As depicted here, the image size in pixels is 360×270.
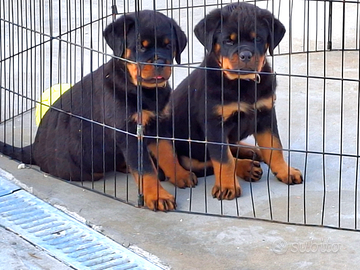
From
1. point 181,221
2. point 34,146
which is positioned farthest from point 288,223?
point 34,146

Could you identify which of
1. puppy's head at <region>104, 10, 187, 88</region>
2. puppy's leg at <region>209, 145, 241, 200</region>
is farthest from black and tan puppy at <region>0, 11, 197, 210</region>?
puppy's leg at <region>209, 145, 241, 200</region>

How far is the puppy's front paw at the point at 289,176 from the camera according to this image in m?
3.85

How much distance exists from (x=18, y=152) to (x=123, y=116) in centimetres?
83

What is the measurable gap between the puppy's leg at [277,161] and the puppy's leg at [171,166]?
379 millimetres

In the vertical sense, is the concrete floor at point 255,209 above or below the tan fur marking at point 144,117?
below

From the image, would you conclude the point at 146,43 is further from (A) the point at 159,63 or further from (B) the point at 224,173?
(B) the point at 224,173

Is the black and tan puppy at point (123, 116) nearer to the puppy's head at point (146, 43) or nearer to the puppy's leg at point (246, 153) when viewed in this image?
the puppy's head at point (146, 43)

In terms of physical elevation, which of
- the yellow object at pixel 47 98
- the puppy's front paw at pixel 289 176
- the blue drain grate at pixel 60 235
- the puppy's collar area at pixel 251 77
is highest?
the puppy's collar area at pixel 251 77

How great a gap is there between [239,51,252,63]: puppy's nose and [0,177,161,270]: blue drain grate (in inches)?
39.0

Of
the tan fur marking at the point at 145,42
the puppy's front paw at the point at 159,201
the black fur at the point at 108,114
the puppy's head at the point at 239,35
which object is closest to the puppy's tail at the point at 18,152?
the black fur at the point at 108,114

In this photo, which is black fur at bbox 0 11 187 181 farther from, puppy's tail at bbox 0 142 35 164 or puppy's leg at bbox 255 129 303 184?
puppy's leg at bbox 255 129 303 184

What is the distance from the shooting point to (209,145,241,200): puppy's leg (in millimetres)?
3693

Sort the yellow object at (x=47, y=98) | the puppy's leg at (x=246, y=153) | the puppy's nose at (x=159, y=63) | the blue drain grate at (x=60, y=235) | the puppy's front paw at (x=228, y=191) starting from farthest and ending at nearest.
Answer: the yellow object at (x=47, y=98), the puppy's leg at (x=246, y=153), the puppy's front paw at (x=228, y=191), the puppy's nose at (x=159, y=63), the blue drain grate at (x=60, y=235)

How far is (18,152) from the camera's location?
4230 millimetres
